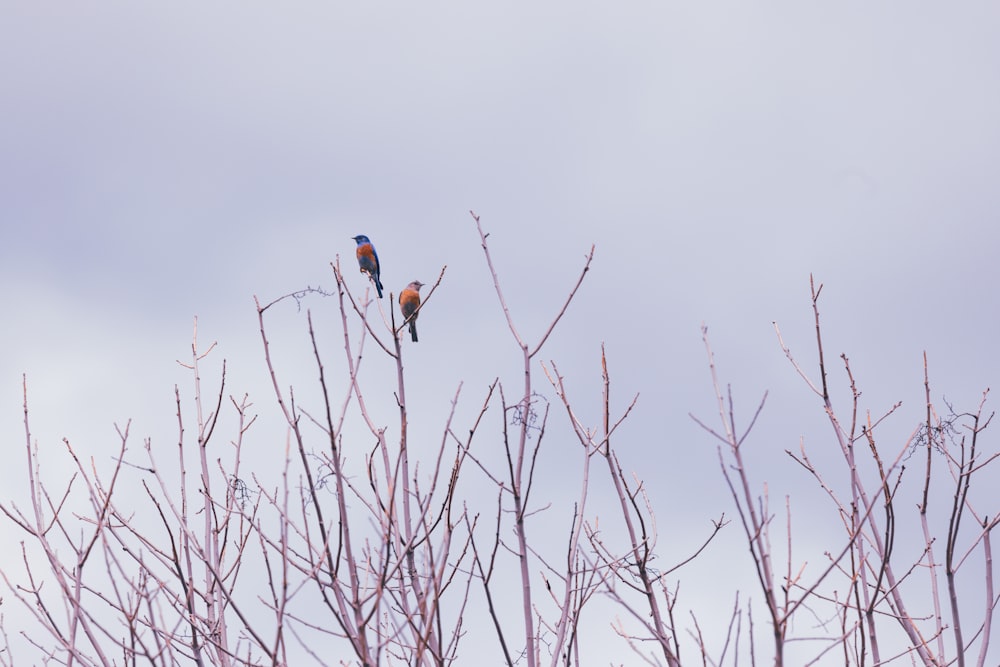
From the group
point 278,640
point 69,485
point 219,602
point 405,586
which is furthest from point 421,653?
point 69,485

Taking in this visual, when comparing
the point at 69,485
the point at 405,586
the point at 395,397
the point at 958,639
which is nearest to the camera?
the point at 958,639

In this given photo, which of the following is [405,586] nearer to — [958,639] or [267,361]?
[267,361]

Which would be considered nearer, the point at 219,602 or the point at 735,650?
the point at 735,650

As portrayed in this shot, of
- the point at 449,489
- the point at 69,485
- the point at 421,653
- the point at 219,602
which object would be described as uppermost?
the point at 69,485

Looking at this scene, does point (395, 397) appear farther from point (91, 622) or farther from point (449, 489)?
point (91, 622)

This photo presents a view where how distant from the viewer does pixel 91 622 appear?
396 centimetres

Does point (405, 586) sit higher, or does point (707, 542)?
point (707, 542)

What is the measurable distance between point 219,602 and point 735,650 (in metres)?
2.30

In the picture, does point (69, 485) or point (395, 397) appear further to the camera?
point (69, 485)

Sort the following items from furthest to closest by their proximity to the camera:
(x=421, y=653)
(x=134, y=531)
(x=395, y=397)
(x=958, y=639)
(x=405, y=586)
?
(x=134, y=531) → (x=395, y=397) → (x=405, y=586) → (x=958, y=639) → (x=421, y=653)

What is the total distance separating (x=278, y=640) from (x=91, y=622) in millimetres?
1299

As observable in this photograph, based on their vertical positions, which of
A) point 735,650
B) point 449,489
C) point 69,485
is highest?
point 69,485

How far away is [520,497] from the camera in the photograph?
12.4ft

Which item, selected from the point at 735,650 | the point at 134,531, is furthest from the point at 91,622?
the point at 735,650
